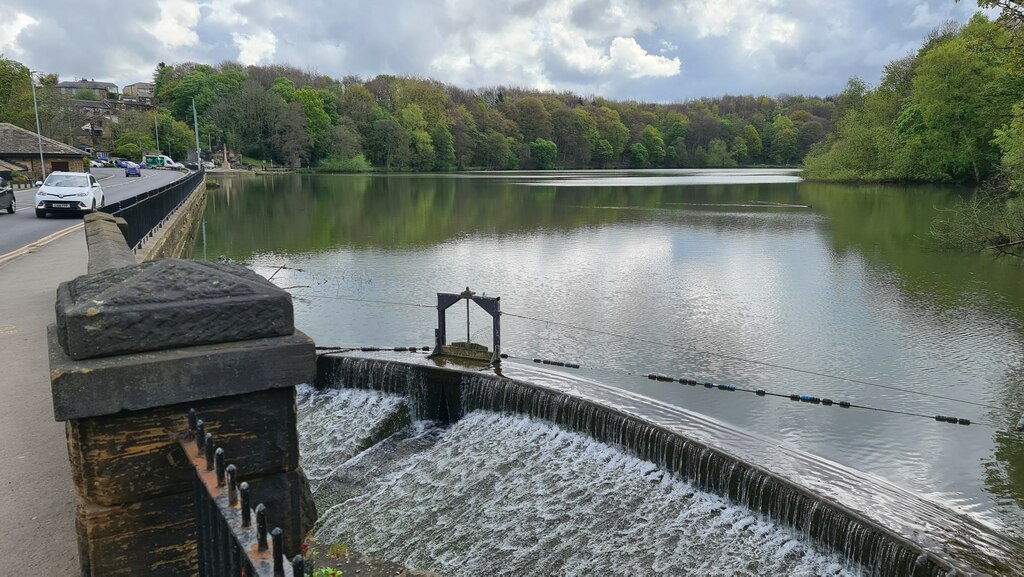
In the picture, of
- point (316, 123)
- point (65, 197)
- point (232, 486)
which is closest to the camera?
point (232, 486)

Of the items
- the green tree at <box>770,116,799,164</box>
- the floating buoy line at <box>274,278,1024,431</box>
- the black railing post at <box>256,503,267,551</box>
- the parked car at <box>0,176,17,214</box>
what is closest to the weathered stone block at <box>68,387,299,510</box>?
the black railing post at <box>256,503,267,551</box>

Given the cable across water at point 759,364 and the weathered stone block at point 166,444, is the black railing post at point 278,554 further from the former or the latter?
the cable across water at point 759,364

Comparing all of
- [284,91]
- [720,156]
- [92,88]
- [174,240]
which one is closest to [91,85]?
[92,88]

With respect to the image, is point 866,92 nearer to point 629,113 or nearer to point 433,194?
point 433,194

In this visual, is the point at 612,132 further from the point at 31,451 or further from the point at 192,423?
the point at 192,423

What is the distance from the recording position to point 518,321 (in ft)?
50.6

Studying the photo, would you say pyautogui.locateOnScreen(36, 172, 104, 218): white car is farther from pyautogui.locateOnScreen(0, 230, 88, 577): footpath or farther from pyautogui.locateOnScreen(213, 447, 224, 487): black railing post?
pyautogui.locateOnScreen(213, 447, 224, 487): black railing post

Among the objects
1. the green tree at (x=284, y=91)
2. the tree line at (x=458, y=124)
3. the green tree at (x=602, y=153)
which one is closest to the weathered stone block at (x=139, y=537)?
the tree line at (x=458, y=124)

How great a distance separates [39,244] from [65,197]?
7735mm

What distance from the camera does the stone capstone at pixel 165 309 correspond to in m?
2.17

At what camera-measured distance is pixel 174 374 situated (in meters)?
2.26

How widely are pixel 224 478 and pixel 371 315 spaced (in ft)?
46.5

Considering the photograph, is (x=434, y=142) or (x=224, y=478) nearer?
(x=224, y=478)

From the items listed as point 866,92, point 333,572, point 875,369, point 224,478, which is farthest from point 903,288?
point 866,92
